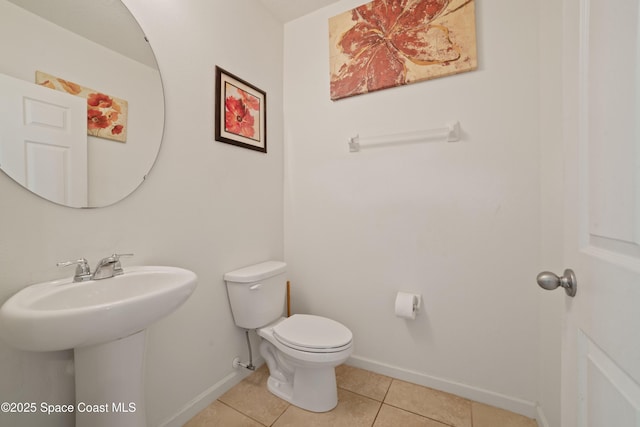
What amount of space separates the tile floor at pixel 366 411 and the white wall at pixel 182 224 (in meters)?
0.12

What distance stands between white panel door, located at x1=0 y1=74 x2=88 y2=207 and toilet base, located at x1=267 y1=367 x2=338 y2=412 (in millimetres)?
1268

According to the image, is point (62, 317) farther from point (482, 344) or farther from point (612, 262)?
point (482, 344)

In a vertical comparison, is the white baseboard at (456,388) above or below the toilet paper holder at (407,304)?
below

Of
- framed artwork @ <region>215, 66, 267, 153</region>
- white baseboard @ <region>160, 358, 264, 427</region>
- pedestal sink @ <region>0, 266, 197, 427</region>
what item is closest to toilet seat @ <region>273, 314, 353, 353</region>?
white baseboard @ <region>160, 358, 264, 427</region>

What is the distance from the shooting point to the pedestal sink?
0.61 metres

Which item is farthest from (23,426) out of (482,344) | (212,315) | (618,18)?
(482,344)

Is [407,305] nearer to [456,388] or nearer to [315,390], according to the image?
[456,388]

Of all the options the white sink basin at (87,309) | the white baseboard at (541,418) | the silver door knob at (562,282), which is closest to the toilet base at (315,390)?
the white sink basin at (87,309)

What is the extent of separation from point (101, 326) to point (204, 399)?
3.14ft

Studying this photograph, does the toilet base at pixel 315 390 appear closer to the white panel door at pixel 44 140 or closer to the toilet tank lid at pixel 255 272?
the toilet tank lid at pixel 255 272

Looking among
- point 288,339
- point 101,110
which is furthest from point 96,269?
point 288,339

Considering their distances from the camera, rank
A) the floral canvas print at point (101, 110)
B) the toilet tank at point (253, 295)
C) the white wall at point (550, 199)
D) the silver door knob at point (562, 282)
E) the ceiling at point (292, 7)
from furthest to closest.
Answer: the ceiling at point (292, 7) < the toilet tank at point (253, 295) < the white wall at point (550, 199) < the floral canvas print at point (101, 110) < the silver door knob at point (562, 282)

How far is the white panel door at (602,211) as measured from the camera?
0.39 meters

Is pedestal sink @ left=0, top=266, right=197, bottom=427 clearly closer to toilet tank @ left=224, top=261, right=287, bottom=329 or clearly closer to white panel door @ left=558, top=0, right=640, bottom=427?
toilet tank @ left=224, top=261, right=287, bottom=329
